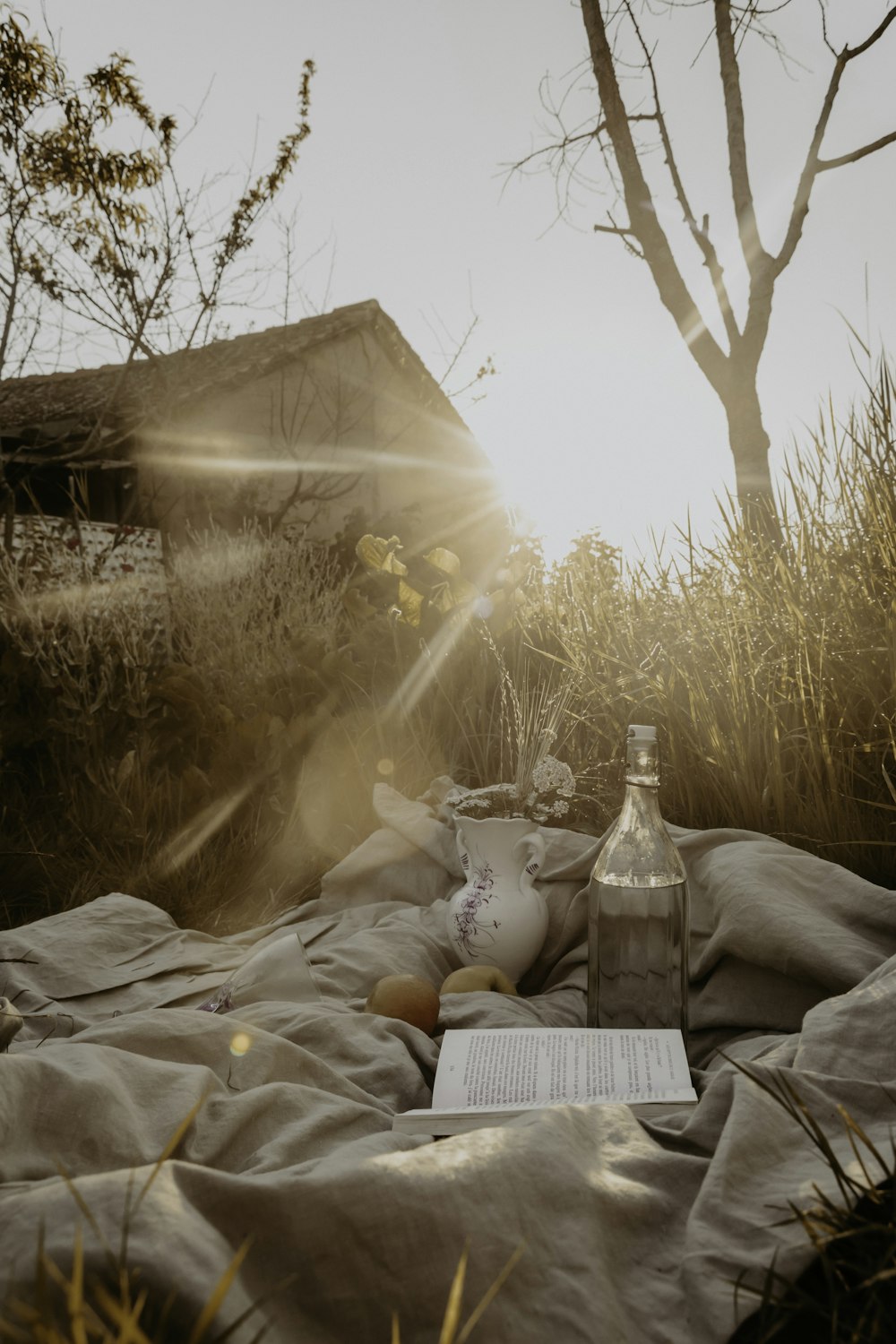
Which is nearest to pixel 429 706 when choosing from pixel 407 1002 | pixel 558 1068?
pixel 407 1002

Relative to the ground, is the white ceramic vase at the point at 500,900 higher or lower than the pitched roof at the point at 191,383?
lower

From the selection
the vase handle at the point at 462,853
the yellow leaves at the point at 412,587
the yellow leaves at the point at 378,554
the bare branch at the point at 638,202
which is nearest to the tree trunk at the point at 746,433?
the bare branch at the point at 638,202

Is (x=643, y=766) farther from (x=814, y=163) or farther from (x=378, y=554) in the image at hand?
(x=814, y=163)

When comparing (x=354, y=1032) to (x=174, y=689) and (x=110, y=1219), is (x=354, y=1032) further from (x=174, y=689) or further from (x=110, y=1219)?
(x=174, y=689)

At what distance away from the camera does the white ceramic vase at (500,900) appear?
2254mm

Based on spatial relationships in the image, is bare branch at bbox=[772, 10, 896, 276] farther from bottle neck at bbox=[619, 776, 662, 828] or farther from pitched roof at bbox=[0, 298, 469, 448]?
bottle neck at bbox=[619, 776, 662, 828]

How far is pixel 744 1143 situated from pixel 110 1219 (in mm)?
686

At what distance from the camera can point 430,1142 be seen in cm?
127

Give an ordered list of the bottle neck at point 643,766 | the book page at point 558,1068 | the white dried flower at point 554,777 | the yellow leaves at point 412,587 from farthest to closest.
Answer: the yellow leaves at point 412,587 < the white dried flower at point 554,777 < the bottle neck at point 643,766 < the book page at point 558,1068

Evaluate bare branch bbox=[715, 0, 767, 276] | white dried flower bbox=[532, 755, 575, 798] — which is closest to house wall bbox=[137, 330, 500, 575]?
bare branch bbox=[715, 0, 767, 276]

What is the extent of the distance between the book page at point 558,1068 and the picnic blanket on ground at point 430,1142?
0.26ft

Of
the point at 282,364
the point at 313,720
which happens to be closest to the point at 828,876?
the point at 313,720

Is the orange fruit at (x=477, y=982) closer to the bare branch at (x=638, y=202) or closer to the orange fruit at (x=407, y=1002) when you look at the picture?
the orange fruit at (x=407, y=1002)

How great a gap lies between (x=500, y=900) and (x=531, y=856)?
0.46 ft
